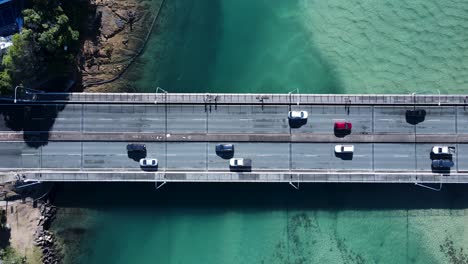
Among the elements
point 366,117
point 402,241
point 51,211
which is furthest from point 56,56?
point 402,241

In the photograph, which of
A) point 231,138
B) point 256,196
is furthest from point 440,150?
point 231,138

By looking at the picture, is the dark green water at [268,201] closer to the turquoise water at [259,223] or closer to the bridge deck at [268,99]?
the turquoise water at [259,223]

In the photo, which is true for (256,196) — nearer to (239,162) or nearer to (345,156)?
(239,162)

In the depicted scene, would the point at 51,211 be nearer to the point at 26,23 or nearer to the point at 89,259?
the point at 89,259

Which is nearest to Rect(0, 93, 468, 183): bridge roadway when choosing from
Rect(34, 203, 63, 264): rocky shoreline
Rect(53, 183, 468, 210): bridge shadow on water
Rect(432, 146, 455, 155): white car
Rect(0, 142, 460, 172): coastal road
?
Rect(0, 142, 460, 172): coastal road

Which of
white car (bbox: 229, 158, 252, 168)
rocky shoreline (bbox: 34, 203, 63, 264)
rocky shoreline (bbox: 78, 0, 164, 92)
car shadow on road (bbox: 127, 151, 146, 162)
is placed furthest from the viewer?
rocky shoreline (bbox: 78, 0, 164, 92)

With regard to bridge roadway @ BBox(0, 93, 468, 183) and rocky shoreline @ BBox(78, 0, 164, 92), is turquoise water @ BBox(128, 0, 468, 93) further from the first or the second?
bridge roadway @ BBox(0, 93, 468, 183)

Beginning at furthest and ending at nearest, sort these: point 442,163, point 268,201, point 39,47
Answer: point 268,201 → point 442,163 → point 39,47

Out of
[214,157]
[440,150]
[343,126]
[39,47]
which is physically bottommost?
[214,157]
